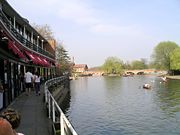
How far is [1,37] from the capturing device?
13664 mm

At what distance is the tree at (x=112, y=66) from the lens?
184 metres

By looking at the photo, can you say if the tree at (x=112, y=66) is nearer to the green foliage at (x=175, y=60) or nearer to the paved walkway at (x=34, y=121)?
the green foliage at (x=175, y=60)

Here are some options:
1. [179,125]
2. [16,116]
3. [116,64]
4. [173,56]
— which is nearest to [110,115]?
[179,125]

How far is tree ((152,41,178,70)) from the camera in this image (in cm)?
12100

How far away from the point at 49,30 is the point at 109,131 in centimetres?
6043

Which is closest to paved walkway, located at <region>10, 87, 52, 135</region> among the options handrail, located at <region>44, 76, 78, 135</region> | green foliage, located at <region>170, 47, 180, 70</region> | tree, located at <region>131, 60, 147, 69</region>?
handrail, located at <region>44, 76, 78, 135</region>

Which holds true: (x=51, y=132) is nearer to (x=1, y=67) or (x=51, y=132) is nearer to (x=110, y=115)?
(x=1, y=67)

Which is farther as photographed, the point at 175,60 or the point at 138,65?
the point at 138,65

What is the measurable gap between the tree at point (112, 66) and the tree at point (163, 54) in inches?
2359

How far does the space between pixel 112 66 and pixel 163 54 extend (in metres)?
63.9

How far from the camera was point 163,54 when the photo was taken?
404 feet

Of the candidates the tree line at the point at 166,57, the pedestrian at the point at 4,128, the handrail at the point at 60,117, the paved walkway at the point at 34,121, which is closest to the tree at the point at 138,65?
the tree line at the point at 166,57

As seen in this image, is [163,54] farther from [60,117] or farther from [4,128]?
[4,128]

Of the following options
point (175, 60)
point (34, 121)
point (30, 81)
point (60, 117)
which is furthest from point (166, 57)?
point (60, 117)
